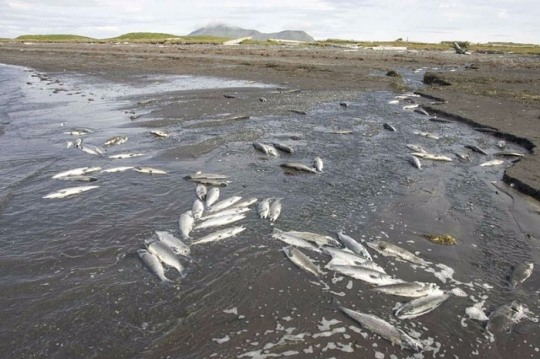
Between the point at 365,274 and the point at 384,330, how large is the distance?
4.14 ft

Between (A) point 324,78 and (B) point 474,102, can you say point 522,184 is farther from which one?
(A) point 324,78

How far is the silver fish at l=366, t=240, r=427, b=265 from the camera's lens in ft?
22.8

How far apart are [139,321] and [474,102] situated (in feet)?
64.7

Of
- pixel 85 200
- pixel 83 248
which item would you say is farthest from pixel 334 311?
pixel 85 200

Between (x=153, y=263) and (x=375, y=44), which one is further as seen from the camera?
(x=375, y=44)

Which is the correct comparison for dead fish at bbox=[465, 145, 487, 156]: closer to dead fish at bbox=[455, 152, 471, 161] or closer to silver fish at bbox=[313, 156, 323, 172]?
dead fish at bbox=[455, 152, 471, 161]

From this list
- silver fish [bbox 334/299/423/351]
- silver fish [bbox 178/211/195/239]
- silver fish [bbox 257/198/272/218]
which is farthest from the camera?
silver fish [bbox 257/198/272/218]

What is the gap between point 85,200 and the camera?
888cm

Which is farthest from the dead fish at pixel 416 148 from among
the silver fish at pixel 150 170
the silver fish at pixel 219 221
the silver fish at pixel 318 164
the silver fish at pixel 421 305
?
the silver fish at pixel 150 170

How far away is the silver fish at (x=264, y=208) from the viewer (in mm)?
8310

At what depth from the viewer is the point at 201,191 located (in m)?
9.31

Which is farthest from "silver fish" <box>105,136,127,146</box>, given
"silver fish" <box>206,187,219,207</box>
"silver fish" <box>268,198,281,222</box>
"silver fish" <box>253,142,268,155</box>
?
"silver fish" <box>268,198,281,222</box>

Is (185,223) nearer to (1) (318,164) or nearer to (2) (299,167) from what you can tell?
(2) (299,167)

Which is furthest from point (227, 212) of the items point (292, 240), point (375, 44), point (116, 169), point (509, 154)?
point (375, 44)
